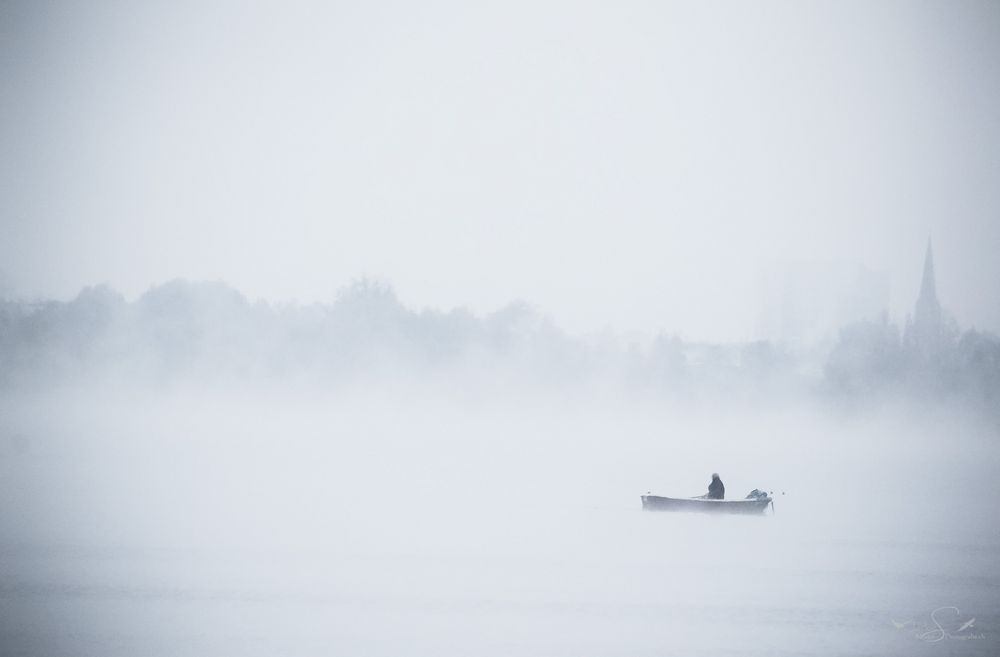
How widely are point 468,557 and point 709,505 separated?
12.4 m

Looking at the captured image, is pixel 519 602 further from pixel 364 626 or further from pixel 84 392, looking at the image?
pixel 84 392

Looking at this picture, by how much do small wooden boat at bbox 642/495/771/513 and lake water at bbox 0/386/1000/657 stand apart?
2.59 ft

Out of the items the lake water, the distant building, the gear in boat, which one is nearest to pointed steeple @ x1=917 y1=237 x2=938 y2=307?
the distant building

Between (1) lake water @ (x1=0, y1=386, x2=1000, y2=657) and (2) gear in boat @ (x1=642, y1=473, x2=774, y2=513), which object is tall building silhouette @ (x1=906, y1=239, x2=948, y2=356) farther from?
(2) gear in boat @ (x1=642, y1=473, x2=774, y2=513)

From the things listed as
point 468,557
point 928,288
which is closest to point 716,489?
point 468,557

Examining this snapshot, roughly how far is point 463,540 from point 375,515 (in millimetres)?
6782

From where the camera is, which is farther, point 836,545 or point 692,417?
point 692,417

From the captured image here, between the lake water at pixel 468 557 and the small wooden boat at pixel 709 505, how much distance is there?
789 mm

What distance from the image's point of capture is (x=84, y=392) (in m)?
132

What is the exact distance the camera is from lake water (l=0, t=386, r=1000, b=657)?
21203 millimetres

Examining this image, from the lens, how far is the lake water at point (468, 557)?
21203 millimetres

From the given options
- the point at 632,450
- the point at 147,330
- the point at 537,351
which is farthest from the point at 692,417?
the point at 147,330

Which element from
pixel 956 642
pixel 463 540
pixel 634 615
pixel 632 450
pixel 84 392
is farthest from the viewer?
pixel 84 392

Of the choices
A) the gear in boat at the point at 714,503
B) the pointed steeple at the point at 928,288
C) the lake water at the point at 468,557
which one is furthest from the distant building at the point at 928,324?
the gear in boat at the point at 714,503
